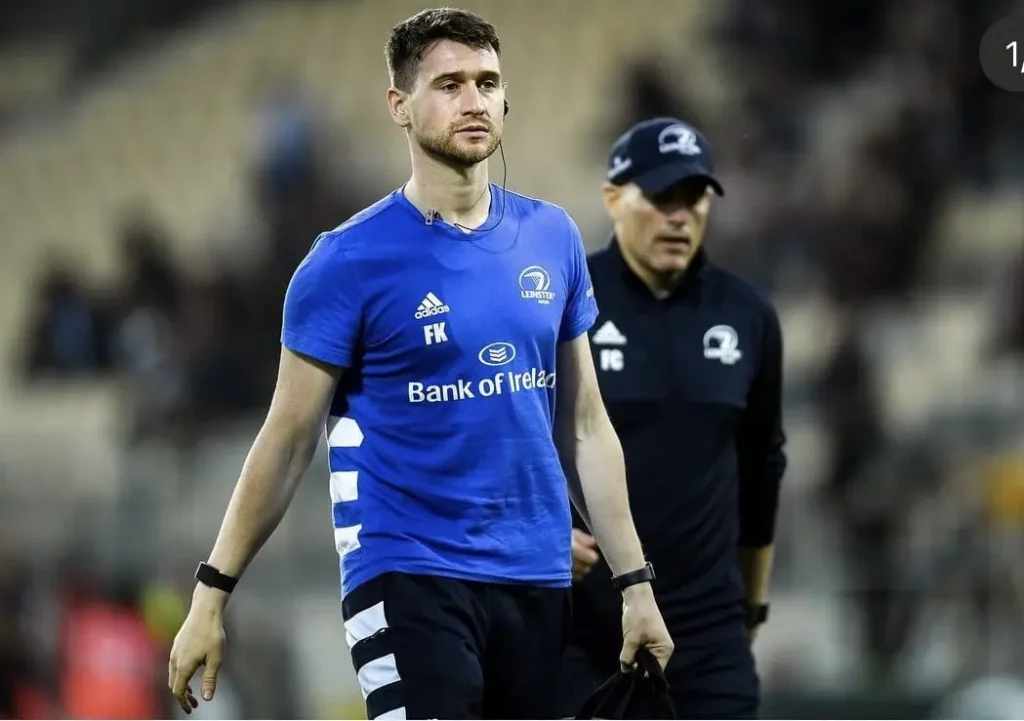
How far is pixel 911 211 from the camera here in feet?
34.7

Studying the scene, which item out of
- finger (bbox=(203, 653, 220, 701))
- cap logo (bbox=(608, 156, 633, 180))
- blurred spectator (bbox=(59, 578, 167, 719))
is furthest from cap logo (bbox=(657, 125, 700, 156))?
blurred spectator (bbox=(59, 578, 167, 719))

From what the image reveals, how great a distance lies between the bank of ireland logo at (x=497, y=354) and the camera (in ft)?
11.8

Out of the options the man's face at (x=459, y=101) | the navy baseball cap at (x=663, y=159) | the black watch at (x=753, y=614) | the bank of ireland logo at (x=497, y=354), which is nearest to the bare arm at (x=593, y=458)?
the bank of ireland logo at (x=497, y=354)

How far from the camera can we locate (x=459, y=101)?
3.60 meters

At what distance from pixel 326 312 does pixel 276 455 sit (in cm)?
32

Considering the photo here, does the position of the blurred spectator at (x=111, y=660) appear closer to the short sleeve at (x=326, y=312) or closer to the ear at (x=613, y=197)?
the ear at (x=613, y=197)

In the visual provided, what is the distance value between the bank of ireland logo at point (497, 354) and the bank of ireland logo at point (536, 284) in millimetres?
124

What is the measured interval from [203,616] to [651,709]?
1.53m

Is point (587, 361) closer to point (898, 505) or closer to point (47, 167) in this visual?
point (898, 505)

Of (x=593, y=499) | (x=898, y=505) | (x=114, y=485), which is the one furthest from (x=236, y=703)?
(x=593, y=499)

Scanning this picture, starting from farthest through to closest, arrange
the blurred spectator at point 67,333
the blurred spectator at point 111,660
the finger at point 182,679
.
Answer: the blurred spectator at point 67,333 < the blurred spectator at point 111,660 < the finger at point 182,679

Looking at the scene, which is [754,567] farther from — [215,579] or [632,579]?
[215,579]

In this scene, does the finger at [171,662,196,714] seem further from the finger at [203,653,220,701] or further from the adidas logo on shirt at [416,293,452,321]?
the adidas logo on shirt at [416,293,452,321]

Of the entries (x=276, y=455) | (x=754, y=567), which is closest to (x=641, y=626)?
(x=276, y=455)
